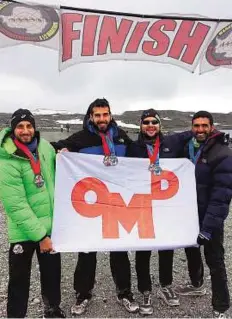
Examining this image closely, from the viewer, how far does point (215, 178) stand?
5051 mm

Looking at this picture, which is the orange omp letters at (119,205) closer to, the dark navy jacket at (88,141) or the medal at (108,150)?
the medal at (108,150)

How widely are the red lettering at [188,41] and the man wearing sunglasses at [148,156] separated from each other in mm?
1659

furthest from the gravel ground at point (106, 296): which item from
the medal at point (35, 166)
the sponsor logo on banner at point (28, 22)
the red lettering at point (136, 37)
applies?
the sponsor logo on banner at point (28, 22)

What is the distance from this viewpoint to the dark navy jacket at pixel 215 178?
4996mm

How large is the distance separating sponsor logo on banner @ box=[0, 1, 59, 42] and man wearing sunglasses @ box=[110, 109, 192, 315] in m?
2.14

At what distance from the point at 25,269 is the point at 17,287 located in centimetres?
24

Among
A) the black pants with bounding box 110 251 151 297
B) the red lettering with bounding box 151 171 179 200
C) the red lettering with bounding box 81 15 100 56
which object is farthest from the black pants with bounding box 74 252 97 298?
the red lettering with bounding box 81 15 100 56

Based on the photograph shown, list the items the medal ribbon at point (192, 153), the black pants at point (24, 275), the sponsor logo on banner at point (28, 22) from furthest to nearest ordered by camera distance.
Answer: the sponsor logo on banner at point (28, 22)
the medal ribbon at point (192, 153)
the black pants at point (24, 275)

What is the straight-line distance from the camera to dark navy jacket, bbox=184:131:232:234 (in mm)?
4996

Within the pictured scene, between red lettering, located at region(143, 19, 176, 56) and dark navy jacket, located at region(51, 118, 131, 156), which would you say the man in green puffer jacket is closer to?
dark navy jacket, located at region(51, 118, 131, 156)

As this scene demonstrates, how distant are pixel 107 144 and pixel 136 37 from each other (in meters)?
2.20

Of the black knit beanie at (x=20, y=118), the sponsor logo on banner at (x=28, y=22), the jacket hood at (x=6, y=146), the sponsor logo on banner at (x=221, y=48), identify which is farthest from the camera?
the sponsor logo on banner at (x=221, y=48)

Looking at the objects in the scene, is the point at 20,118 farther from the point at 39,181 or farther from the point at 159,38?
the point at 159,38

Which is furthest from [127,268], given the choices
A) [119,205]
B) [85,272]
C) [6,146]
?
[6,146]
